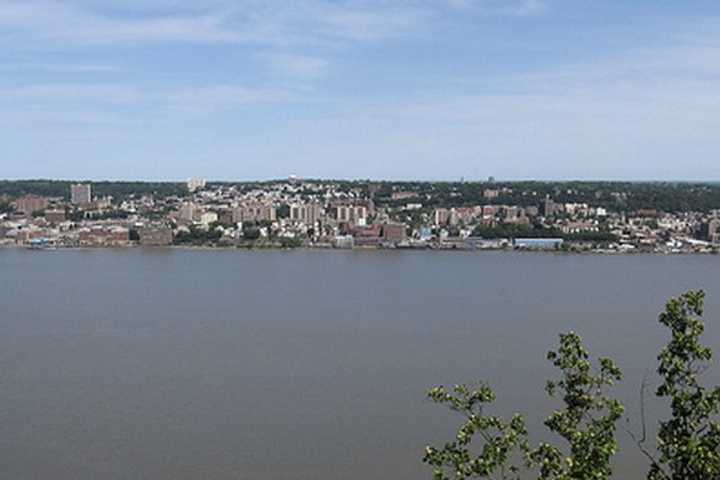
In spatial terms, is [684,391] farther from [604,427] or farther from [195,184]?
[195,184]

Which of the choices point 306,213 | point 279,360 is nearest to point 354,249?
point 306,213

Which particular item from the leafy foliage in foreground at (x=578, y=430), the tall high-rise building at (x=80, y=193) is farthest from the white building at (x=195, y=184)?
the leafy foliage in foreground at (x=578, y=430)

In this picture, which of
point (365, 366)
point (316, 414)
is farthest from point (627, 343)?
point (316, 414)

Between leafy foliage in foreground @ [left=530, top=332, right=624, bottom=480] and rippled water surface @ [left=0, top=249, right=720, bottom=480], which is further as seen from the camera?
rippled water surface @ [left=0, top=249, right=720, bottom=480]

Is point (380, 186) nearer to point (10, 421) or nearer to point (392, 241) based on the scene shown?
point (392, 241)

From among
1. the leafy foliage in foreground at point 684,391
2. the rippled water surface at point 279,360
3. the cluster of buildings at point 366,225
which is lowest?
the rippled water surface at point 279,360

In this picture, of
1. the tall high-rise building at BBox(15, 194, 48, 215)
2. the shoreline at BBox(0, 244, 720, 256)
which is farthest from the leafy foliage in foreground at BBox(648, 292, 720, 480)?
the tall high-rise building at BBox(15, 194, 48, 215)

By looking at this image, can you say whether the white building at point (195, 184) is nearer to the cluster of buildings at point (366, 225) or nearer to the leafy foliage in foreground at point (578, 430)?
the cluster of buildings at point (366, 225)

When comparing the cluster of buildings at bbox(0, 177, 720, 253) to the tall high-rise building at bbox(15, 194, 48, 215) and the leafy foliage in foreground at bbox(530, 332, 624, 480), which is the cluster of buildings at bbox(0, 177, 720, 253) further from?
the leafy foliage in foreground at bbox(530, 332, 624, 480)
